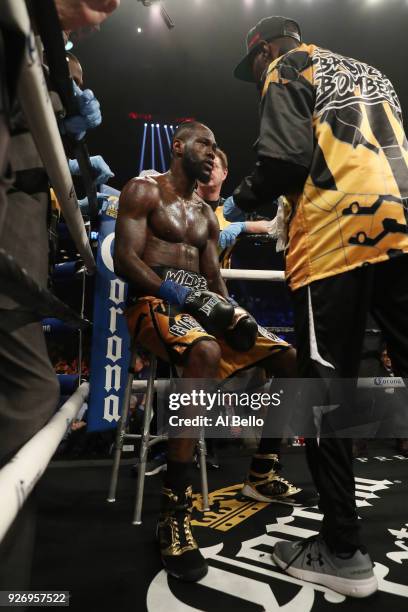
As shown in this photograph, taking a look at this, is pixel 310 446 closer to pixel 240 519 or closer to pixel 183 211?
pixel 240 519

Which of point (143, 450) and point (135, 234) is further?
point (135, 234)

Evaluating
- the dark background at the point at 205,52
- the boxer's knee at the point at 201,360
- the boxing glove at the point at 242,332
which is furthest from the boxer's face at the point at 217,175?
the dark background at the point at 205,52

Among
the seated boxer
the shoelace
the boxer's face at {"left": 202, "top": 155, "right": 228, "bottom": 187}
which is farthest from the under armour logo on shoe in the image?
the boxer's face at {"left": 202, "top": 155, "right": 228, "bottom": 187}

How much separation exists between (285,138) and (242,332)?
2.36ft

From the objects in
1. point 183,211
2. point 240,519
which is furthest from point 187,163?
point 240,519

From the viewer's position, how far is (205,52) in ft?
18.7

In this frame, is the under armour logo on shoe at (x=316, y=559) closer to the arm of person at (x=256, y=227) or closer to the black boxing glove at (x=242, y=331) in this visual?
the black boxing glove at (x=242, y=331)

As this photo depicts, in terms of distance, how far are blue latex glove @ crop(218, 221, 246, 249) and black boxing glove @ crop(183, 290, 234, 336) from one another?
139 centimetres

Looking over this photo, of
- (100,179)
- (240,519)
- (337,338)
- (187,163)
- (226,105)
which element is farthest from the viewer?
(226,105)

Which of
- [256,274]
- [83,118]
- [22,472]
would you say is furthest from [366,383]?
[22,472]

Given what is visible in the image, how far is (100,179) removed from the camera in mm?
A: 1826

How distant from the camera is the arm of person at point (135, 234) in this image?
5.26ft

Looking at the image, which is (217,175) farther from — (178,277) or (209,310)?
(209,310)

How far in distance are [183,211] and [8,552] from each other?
1557 mm
